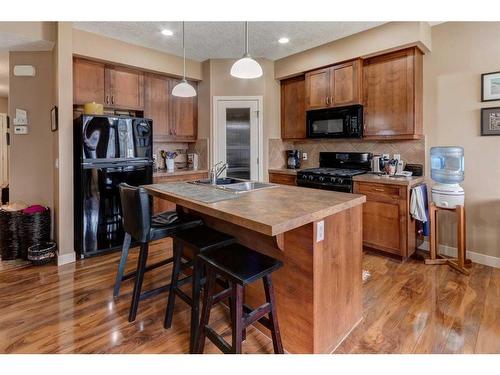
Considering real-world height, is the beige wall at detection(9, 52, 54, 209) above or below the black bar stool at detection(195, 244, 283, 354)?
above

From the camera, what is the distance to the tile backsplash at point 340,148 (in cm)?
357

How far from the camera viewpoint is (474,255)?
3182 mm

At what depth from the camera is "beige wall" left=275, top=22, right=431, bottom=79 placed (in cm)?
316

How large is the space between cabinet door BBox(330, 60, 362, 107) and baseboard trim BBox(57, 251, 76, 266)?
364 centimetres

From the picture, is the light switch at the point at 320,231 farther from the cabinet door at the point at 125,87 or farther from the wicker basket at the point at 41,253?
the cabinet door at the point at 125,87

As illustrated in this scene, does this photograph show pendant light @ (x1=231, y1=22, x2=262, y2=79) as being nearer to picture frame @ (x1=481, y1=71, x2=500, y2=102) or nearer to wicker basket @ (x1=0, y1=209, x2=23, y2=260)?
picture frame @ (x1=481, y1=71, x2=500, y2=102)

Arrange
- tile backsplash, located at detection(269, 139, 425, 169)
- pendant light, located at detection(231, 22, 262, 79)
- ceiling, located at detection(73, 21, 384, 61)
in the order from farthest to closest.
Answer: tile backsplash, located at detection(269, 139, 425, 169) → ceiling, located at detection(73, 21, 384, 61) → pendant light, located at detection(231, 22, 262, 79)

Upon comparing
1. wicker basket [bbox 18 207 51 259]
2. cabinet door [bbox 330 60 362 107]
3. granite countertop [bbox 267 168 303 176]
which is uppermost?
cabinet door [bbox 330 60 362 107]

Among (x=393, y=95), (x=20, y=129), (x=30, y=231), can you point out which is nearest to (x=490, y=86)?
(x=393, y=95)

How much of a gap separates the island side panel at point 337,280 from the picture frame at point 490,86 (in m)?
2.23

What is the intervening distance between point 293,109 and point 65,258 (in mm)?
3607

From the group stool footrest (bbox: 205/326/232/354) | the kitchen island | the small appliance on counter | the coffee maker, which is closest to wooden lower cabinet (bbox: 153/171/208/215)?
the coffee maker
